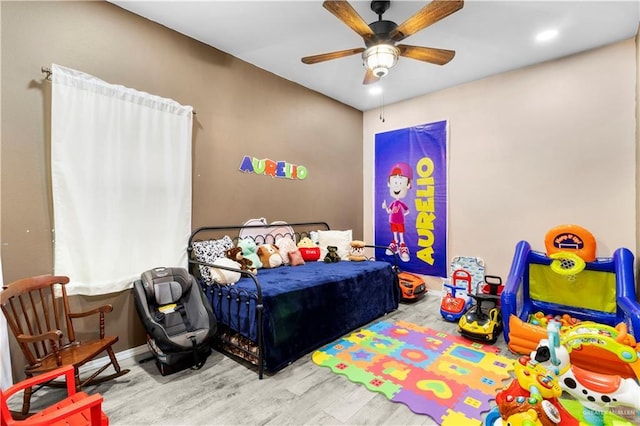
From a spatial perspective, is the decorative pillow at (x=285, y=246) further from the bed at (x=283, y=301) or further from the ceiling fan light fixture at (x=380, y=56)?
the ceiling fan light fixture at (x=380, y=56)

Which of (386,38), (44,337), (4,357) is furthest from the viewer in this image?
(386,38)

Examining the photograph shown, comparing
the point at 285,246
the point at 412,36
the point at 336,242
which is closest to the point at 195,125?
the point at 285,246

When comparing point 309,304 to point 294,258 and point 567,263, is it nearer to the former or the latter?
point 294,258

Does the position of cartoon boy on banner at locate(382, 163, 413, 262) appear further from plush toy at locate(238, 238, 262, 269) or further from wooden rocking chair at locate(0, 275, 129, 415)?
wooden rocking chair at locate(0, 275, 129, 415)

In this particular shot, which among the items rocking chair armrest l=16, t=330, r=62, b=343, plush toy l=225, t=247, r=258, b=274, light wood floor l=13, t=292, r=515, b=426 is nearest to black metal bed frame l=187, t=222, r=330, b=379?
light wood floor l=13, t=292, r=515, b=426

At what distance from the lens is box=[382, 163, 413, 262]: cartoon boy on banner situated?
4691 millimetres

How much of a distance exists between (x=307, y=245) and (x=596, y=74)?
3634 mm

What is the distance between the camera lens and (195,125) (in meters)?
3.10

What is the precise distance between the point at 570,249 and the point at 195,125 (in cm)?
390

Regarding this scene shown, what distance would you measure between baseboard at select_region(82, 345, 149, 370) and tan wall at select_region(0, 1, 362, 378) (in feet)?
0.23

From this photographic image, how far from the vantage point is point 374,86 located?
424cm

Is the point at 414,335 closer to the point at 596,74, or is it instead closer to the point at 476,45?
the point at 476,45

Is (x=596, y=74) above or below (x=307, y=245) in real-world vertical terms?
above

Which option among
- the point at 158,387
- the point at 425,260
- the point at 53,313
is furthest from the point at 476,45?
the point at 53,313
